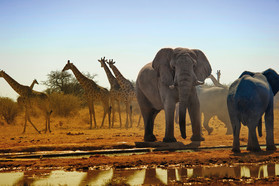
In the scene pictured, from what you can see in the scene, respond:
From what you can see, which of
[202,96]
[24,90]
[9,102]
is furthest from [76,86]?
[202,96]

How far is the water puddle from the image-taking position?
5.86 metres

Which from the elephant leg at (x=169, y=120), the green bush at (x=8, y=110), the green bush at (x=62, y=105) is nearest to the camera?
the elephant leg at (x=169, y=120)

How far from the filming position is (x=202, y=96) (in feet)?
51.1

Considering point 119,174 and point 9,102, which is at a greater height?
point 9,102

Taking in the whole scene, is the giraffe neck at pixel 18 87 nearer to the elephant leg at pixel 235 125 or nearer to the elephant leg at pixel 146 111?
the elephant leg at pixel 146 111

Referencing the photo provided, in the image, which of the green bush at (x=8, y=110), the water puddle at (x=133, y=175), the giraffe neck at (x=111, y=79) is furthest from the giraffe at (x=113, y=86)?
the water puddle at (x=133, y=175)

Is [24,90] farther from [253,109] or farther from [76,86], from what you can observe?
[76,86]

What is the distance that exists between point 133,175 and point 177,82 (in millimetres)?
4290

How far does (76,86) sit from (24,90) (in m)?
14.6

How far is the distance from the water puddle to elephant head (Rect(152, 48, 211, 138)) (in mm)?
3219

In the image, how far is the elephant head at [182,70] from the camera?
9938 mm

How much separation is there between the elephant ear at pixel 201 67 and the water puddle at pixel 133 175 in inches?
165

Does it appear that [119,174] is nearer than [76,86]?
Yes

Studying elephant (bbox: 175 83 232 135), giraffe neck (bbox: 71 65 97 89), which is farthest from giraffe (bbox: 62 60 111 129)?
elephant (bbox: 175 83 232 135)
